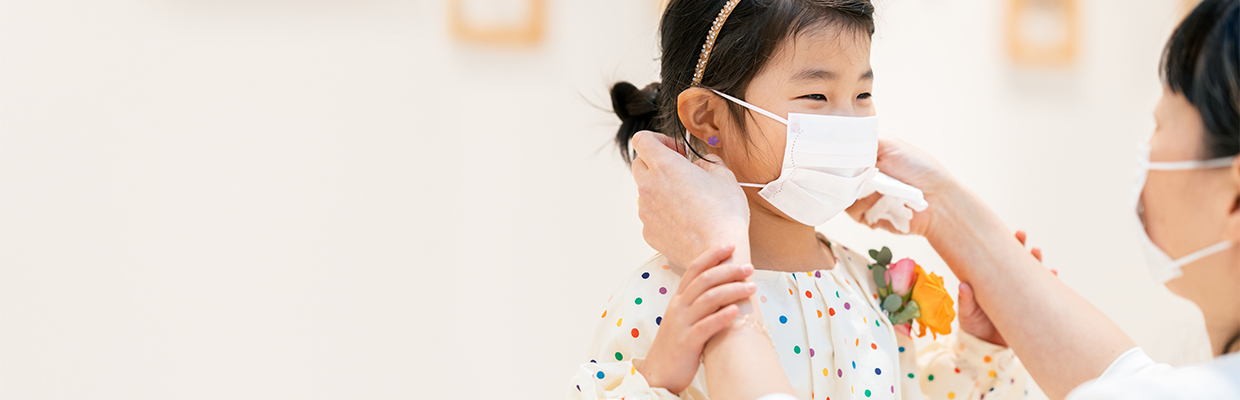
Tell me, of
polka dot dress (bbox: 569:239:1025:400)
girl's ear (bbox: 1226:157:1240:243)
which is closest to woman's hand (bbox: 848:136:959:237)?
polka dot dress (bbox: 569:239:1025:400)

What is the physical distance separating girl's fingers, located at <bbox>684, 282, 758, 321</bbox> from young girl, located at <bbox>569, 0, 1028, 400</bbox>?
4 cm

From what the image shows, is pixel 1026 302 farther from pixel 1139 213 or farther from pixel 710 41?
pixel 710 41

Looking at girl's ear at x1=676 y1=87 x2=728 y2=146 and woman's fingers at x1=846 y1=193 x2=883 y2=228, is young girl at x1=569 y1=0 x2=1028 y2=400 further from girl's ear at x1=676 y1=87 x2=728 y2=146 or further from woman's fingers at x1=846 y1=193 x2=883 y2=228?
woman's fingers at x1=846 y1=193 x2=883 y2=228

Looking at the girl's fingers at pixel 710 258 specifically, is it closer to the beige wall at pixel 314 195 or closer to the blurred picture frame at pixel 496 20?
the beige wall at pixel 314 195

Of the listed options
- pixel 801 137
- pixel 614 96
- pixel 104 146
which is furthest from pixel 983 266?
pixel 104 146

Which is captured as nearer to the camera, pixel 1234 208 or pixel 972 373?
pixel 1234 208

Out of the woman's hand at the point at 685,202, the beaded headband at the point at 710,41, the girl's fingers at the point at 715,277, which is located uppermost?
the beaded headband at the point at 710,41

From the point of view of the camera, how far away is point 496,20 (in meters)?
1.82

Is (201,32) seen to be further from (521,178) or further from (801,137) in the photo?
(801,137)

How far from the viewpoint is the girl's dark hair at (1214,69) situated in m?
0.81

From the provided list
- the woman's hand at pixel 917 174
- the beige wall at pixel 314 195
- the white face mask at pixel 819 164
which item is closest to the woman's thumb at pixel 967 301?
the woman's hand at pixel 917 174

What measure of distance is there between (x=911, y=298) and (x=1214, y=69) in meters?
0.59

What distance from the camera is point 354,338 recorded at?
1.82m

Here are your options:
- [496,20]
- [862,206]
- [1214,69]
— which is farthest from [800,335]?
[496,20]
